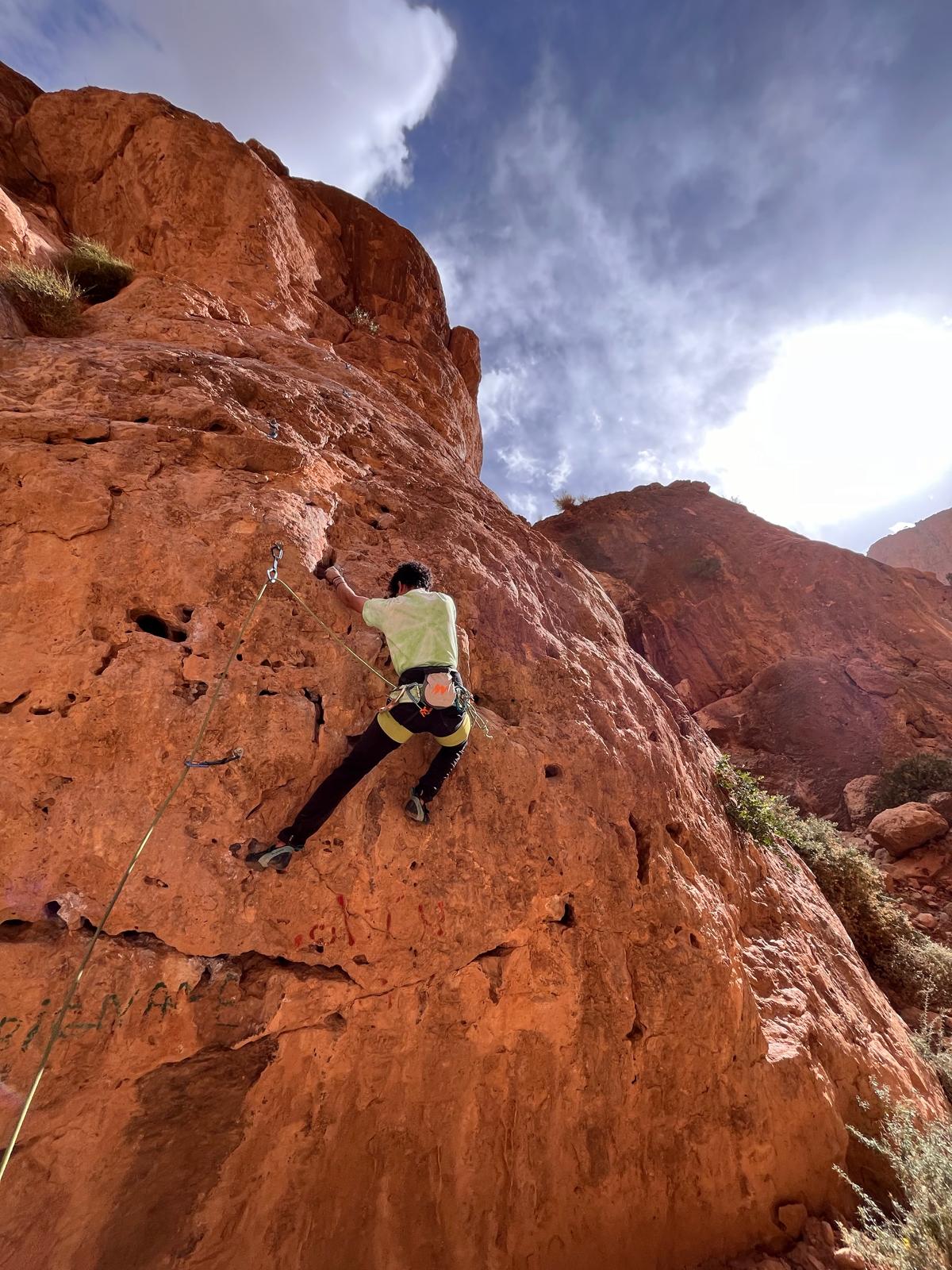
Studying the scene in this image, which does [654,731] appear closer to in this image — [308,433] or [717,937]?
[717,937]

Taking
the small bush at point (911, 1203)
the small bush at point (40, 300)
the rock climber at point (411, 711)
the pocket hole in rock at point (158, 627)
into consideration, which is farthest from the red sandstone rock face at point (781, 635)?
the small bush at point (40, 300)

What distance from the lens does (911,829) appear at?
9.88 m

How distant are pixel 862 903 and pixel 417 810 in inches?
281

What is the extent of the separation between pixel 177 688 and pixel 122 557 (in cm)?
94

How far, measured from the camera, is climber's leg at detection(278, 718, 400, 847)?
9.18ft

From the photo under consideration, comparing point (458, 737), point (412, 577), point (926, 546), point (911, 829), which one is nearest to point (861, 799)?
point (911, 829)

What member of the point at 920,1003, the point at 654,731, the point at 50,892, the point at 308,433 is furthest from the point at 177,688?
the point at 920,1003

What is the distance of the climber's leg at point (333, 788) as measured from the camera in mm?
2797

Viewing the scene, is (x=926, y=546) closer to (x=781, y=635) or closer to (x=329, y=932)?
(x=781, y=635)

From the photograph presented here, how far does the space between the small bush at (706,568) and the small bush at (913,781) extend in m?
9.69

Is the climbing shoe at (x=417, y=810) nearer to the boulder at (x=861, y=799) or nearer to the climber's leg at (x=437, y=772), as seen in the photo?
the climber's leg at (x=437, y=772)

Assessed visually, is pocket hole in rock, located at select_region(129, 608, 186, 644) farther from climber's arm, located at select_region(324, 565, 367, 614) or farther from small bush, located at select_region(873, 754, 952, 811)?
small bush, located at select_region(873, 754, 952, 811)

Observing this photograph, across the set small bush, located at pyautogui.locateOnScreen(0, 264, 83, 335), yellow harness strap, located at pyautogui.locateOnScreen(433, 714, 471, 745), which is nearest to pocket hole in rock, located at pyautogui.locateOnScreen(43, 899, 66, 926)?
yellow harness strap, located at pyautogui.locateOnScreen(433, 714, 471, 745)

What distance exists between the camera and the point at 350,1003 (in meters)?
2.87
